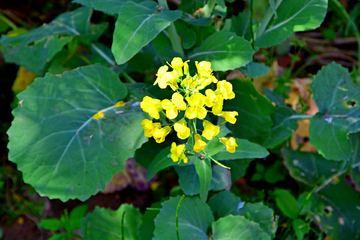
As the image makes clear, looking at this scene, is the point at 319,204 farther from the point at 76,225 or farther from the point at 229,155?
the point at 76,225

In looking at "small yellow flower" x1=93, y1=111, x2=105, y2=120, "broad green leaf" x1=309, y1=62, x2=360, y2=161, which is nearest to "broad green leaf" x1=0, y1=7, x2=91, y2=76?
"small yellow flower" x1=93, y1=111, x2=105, y2=120

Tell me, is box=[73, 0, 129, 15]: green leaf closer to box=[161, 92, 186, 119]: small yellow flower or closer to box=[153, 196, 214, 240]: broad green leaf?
box=[161, 92, 186, 119]: small yellow flower

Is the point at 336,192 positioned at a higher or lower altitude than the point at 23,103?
lower

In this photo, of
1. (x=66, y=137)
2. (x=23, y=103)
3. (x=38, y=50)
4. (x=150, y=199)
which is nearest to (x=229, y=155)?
(x=66, y=137)

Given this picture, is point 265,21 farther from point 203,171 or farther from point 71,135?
point 71,135

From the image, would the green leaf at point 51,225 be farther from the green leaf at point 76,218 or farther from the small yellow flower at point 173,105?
the small yellow flower at point 173,105

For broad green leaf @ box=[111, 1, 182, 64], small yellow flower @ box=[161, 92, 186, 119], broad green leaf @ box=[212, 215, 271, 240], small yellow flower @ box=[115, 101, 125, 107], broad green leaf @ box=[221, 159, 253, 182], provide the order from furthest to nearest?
broad green leaf @ box=[221, 159, 253, 182], small yellow flower @ box=[115, 101, 125, 107], broad green leaf @ box=[212, 215, 271, 240], broad green leaf @ box=[111, 1, 182, 64], small yellow flower @ box=[161, 92, 186, 119]

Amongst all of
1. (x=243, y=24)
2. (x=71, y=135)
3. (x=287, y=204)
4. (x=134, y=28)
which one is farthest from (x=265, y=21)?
(x=71, y=135)

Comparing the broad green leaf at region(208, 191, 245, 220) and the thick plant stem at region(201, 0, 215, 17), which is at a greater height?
the thick plant stem at region(201, 0, 215, 17)
